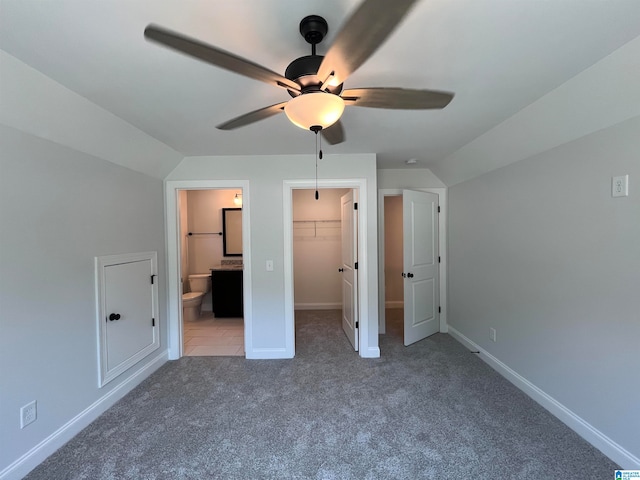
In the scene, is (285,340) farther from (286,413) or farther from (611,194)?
(611,194)

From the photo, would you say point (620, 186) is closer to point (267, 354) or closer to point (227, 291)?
point (267, 354)

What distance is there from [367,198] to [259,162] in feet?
4.14

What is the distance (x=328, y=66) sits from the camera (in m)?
1.03

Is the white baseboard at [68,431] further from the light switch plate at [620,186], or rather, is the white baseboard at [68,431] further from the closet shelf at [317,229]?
the light switch plate at [620,186]

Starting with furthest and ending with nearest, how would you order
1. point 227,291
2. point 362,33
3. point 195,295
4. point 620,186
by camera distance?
point 227,291, point 195,295, point 620,186, point 362,33

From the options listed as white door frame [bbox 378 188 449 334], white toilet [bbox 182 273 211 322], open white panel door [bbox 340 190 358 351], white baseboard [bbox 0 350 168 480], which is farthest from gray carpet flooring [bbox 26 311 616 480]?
white toilet [bbox 182 273 211 322]

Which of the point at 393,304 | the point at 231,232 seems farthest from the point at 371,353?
the point at 231,232

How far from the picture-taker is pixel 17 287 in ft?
5.22

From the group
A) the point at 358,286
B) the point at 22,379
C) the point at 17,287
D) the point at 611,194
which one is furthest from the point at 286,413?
the point at 611,194

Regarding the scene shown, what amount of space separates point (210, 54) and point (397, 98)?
805mm

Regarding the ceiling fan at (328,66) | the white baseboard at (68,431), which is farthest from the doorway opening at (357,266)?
the ceiling fan at (328,66)

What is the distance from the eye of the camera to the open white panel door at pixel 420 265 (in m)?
3.36

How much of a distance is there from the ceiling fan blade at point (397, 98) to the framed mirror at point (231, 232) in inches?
155

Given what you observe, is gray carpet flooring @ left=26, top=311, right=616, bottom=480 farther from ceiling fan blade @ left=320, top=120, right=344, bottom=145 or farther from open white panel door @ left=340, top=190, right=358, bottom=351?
ceiling fan blade @ left=320, top=120, right=344, bottom=145
